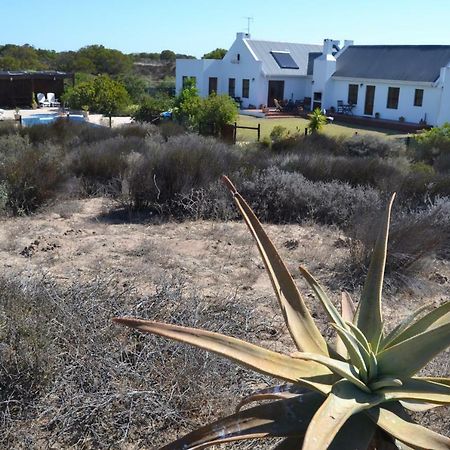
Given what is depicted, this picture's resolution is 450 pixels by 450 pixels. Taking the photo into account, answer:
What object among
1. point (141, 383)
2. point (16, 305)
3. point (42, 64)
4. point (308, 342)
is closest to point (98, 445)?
point (141, 383)

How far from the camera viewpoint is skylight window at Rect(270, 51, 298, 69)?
124ft

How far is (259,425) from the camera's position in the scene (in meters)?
2.07

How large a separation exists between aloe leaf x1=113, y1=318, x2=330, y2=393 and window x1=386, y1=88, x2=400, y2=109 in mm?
31684

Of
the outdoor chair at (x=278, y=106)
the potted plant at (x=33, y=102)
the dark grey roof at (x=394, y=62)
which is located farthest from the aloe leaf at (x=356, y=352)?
the potted plant at (x=33, y=102)

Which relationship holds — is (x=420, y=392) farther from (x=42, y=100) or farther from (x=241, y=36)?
(x=241, y=36)

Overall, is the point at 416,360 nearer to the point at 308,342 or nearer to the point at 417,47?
the point at 308,342

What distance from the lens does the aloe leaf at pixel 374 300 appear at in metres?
2.47

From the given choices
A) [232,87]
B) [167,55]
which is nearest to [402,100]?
[232,87]

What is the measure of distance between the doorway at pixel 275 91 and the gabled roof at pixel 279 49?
25.8 inches

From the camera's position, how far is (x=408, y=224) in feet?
21.2

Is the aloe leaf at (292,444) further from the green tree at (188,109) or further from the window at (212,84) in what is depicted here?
the window at (212,84)

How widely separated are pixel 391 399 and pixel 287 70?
3732cm

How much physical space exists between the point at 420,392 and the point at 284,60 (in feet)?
126

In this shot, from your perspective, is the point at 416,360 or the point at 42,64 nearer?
the point at 416,360
